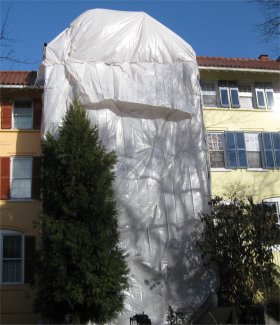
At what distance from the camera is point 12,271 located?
62.1ft

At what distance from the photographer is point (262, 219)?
52.2 feet

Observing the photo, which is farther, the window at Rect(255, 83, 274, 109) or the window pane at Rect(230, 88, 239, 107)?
the window at Rect(255, 83, 274, 109)

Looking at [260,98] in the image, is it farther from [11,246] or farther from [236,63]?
[11,246]

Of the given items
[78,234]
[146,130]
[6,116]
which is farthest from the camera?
[6,116]

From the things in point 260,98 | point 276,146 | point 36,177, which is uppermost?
point 260,98

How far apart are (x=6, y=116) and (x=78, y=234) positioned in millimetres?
8332

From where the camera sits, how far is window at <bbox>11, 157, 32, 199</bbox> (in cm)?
1988

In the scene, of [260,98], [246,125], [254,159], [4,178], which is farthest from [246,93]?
[4,178]

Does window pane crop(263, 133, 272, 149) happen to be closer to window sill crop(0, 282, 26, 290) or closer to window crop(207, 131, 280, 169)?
window crop(207, 131, 280, 169)

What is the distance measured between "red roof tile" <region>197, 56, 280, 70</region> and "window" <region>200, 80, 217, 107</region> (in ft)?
2.71

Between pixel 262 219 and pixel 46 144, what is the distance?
7104 millimetres

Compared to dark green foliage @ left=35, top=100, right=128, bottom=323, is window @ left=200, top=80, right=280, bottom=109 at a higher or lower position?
higher

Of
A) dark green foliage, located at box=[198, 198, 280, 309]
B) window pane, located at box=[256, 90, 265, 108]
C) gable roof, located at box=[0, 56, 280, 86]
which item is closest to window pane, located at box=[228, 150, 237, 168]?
window pane, located at box=[256, 90, 265, 108]

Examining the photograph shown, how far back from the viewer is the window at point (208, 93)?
21812 mm
